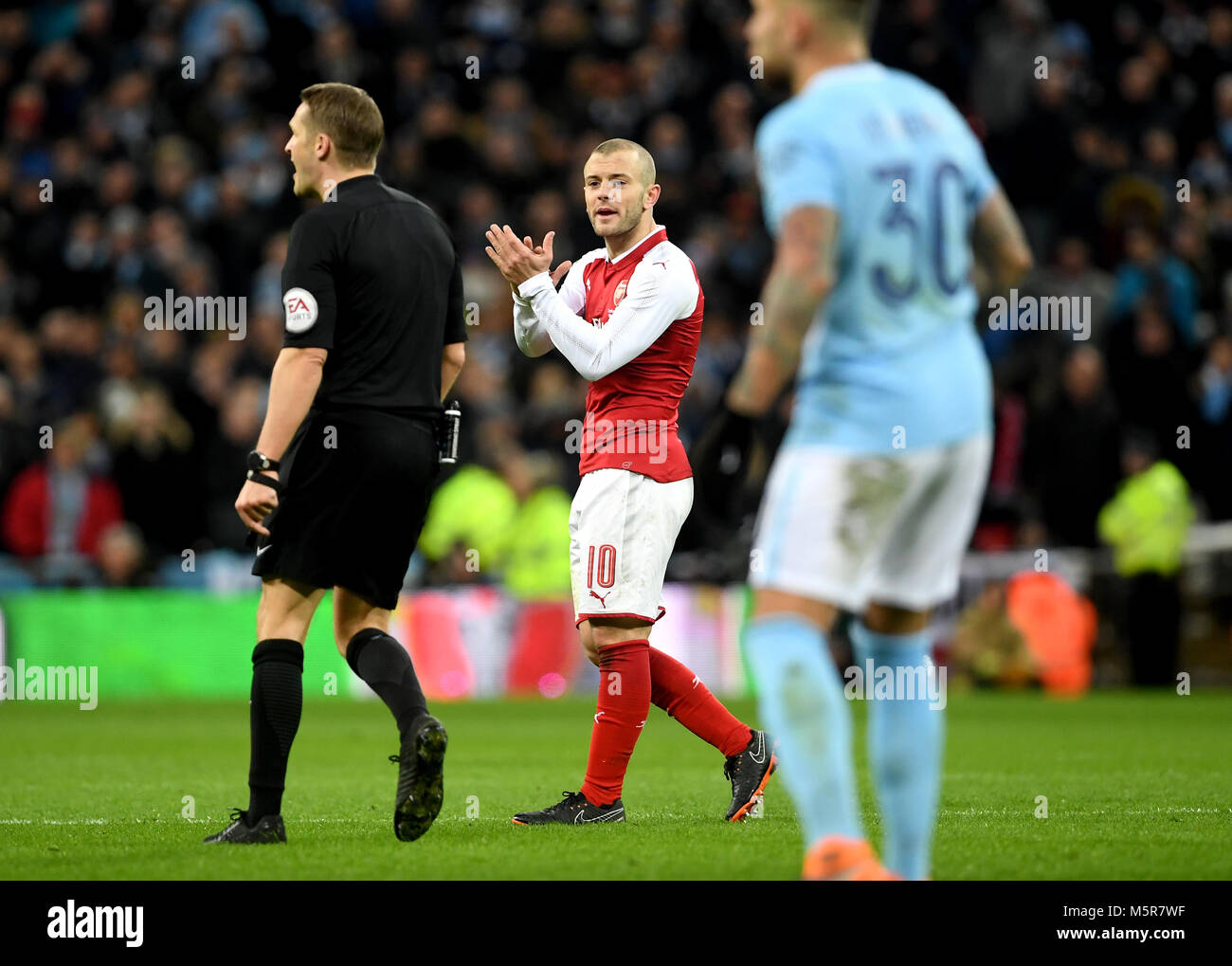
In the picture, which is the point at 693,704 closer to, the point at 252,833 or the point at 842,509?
the point at 252,833

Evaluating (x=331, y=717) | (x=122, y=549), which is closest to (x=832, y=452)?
(x=331, y=717)

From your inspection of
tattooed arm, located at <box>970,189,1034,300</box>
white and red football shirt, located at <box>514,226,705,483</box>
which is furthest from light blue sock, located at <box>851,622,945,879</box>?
white and red football shirt, located at <box>514,226,705,483</box>

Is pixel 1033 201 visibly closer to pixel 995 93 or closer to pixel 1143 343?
pixel 995 93

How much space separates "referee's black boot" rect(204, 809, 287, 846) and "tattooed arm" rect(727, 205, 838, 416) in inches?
104

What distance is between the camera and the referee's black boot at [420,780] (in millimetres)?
5793

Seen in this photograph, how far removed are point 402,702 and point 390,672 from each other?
0.12m

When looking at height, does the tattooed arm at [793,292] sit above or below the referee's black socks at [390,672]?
above

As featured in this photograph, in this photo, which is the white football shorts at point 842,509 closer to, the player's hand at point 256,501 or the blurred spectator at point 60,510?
the player's hand at point 256,501

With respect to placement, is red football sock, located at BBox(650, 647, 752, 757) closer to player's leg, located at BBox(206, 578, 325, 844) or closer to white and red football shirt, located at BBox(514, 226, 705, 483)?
white and red football shirt, located at BBox(514, 226, 705, 483)

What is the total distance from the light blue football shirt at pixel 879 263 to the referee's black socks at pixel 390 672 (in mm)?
2140

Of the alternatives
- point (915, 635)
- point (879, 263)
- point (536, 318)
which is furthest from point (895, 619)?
point (536, 318)

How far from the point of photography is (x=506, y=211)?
19.9m

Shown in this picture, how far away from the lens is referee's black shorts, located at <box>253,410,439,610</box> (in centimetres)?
602

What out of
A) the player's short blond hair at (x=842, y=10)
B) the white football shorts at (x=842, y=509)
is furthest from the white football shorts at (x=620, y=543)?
the player's short blond hair at (x=842, y=10)
